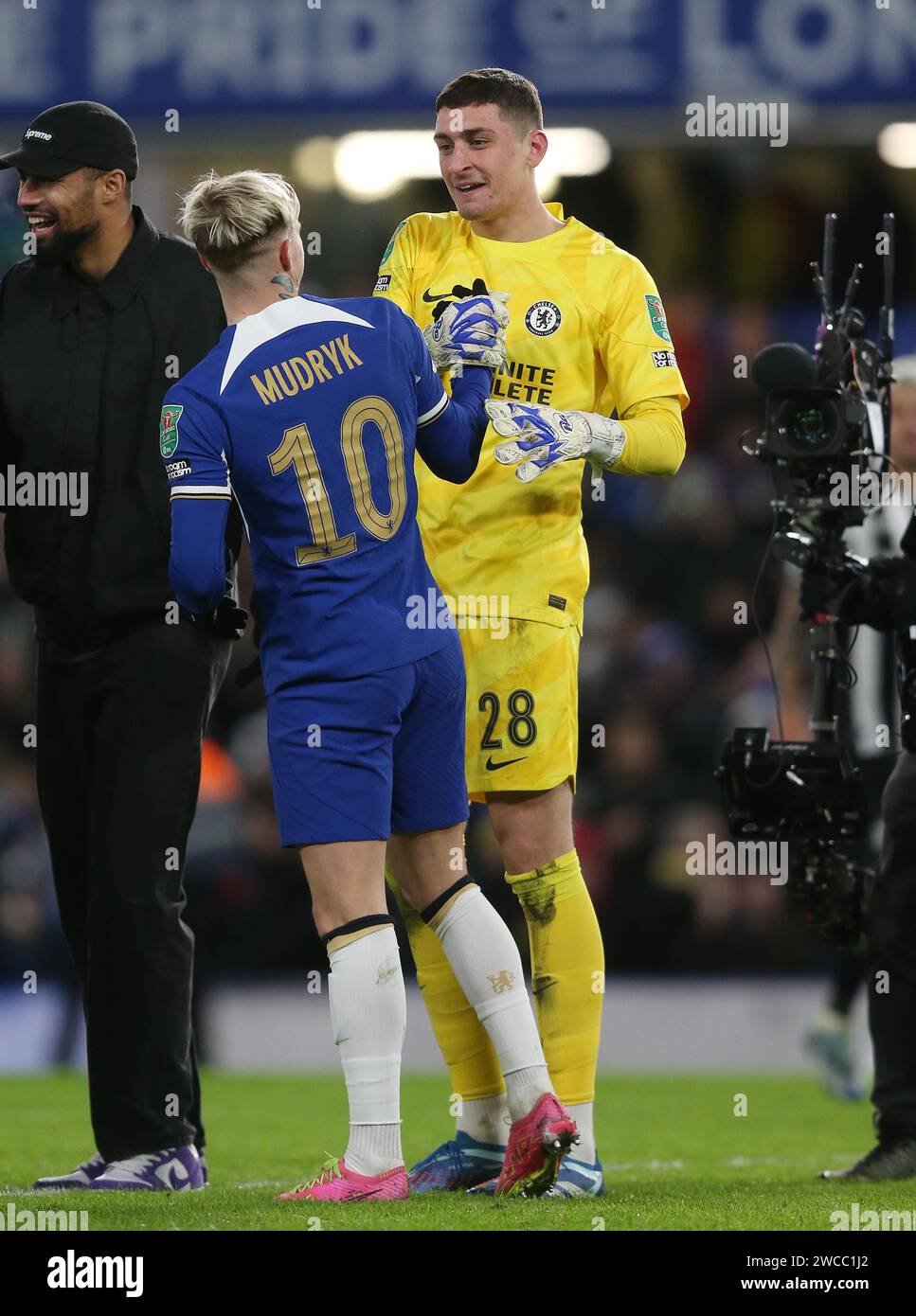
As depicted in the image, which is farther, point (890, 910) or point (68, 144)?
point (890, 910)

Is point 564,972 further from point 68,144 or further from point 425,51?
point 425,51

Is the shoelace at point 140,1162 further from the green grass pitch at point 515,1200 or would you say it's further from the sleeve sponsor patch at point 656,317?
the sleeve sponsor patch at point 656,317

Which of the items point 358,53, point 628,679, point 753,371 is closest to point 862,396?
point 753,371

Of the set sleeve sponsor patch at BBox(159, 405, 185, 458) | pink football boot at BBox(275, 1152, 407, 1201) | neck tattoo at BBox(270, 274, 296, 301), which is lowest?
pink football boot at BBox(275, 1152, 407, 1201)

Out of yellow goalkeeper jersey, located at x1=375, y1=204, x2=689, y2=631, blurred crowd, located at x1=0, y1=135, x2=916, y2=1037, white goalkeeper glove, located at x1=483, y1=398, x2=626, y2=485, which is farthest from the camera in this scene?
blurred crowd, located at x1=0, y1=135, x2=916, y2=1037

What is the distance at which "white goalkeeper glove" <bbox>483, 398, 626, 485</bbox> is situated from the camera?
167 inches

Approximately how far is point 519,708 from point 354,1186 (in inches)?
43.8

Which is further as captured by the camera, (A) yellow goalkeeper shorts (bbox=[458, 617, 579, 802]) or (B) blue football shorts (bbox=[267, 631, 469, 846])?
(A) yellow goalkeeper shorts (bbox=[458, 617, 579, 802])

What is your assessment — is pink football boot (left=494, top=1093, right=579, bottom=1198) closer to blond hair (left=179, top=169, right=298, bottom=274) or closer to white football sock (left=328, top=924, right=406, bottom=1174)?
white football sock (left=328, top=924, right=406, bottom=1174)

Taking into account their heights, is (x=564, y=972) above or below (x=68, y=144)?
below

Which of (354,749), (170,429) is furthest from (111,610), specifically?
(354,749)

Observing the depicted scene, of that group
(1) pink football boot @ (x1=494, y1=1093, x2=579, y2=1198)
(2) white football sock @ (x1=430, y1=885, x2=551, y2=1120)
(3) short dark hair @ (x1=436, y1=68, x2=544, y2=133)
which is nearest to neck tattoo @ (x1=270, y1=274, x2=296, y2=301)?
(3) short dark hair @ (x1=436, y1=68, x2=544, y2=133)

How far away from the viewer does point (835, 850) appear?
16.0 ft

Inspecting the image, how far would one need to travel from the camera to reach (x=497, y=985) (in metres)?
4.07
